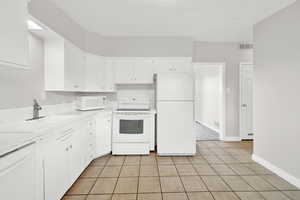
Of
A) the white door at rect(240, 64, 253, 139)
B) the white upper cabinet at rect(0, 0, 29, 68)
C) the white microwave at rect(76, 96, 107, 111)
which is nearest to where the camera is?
the white upper cabinet at rect(0, 0, 29, 68)

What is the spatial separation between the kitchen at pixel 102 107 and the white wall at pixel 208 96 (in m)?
1.39

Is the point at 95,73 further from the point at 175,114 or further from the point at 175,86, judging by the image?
the point at 175,114

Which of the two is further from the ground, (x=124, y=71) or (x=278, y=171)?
(x=124, y=71)

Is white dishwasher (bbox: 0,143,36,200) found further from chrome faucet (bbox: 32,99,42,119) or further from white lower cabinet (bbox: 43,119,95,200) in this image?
chrome faucet (bbox: 32,99,42,119)

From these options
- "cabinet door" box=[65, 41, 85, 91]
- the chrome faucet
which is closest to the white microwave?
"cabinet door" box=[65, 41, 85, 91]

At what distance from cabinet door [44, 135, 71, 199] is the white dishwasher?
21 centimetres

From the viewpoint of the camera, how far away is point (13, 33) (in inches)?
58.4

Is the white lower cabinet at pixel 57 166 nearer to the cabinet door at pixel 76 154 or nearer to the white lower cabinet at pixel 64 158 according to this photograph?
the white lower cabinet at pixel 64 158

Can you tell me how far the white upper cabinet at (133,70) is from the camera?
12.7ft

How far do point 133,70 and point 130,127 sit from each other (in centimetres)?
125

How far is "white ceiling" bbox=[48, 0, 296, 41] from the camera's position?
262 cm

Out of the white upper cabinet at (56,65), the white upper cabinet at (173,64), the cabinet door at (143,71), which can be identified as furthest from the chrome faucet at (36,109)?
the white upper cabinet at (173,64)

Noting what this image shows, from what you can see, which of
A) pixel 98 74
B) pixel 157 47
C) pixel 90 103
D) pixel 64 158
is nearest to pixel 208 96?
pixel 157 47

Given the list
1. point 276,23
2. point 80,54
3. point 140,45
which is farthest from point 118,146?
point 276,23
